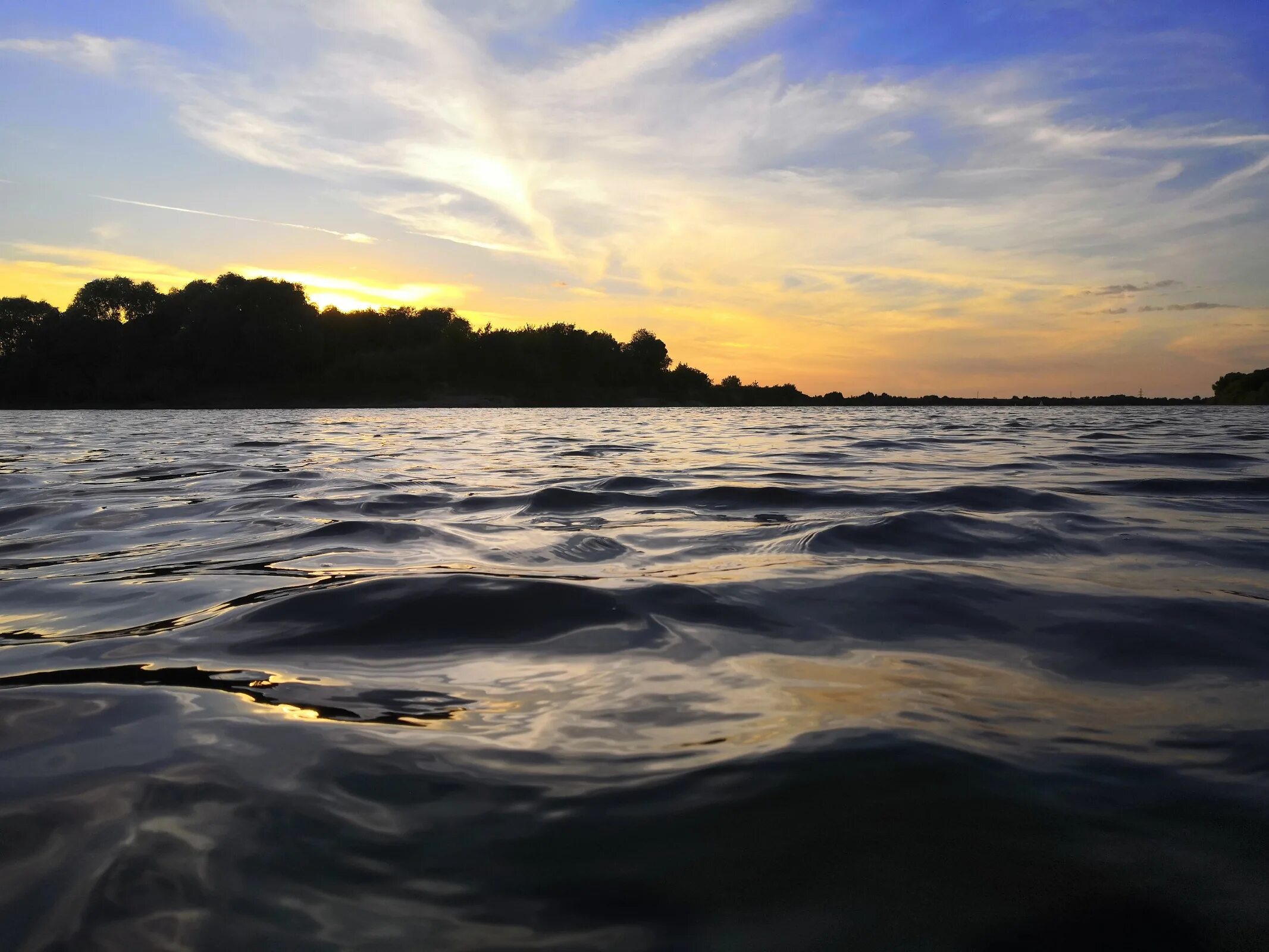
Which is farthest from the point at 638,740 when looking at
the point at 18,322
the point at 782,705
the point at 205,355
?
the point at 18,322

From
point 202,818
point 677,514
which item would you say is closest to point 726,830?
point 202,818

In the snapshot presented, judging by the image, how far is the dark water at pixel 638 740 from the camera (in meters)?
1.22

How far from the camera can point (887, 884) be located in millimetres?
1282

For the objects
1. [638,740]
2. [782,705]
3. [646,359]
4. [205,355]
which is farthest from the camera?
[646,359]

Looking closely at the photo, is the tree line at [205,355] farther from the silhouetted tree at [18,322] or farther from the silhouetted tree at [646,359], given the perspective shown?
the silhouetted tree at [646,359]

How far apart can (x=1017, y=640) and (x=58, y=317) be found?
92004mm

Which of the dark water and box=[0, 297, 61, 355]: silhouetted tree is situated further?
box=[0, 297, 61, 355]: silhouetted tree

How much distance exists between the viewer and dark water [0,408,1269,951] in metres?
1.22

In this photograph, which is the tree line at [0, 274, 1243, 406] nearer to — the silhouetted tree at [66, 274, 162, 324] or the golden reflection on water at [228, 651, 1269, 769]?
the silhouetted tree at [66, 274, 162, 324]

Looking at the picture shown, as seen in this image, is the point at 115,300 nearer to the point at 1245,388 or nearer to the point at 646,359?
the point at 646,359

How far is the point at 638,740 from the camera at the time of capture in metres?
1.86

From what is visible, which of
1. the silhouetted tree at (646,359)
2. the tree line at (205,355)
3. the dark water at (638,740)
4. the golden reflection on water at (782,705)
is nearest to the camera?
the dark water at (638,740)

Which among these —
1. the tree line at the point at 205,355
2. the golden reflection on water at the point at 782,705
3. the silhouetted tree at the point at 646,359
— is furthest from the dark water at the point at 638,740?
the silhouetted tree at the point at 646,359

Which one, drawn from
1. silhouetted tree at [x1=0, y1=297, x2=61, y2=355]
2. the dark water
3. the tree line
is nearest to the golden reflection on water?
the dark water
